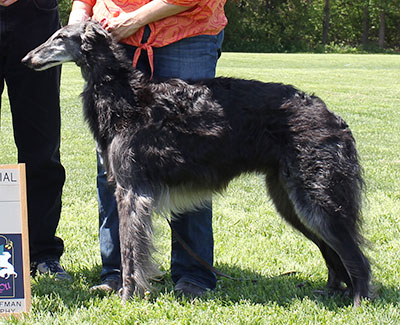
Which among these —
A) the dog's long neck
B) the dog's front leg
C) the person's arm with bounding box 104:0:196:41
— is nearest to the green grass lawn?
Answer: the dog's front leg

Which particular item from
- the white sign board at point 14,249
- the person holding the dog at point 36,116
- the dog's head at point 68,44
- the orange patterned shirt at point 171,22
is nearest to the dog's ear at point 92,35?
the dog's head at point 68,44

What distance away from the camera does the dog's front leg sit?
358 centimetres

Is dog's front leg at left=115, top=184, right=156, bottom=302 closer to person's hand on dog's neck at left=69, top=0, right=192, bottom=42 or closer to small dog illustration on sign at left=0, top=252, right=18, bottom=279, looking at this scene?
small dog illustration on sign at left=0, top=252, right=18, bottom=279

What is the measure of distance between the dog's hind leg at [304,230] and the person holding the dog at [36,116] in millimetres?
1628

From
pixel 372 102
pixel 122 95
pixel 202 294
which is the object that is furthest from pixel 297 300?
pixel 372 102

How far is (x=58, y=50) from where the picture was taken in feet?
11.7

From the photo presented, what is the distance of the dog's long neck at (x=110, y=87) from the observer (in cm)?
361

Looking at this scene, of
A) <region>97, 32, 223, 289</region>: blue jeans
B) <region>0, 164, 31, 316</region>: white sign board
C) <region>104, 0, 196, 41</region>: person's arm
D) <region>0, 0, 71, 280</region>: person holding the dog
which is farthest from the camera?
<region>0, 0, 71, 280</region>: person holding the dog

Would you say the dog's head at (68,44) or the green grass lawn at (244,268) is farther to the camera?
the dog's head at (68,44)

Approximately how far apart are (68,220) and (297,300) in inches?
109

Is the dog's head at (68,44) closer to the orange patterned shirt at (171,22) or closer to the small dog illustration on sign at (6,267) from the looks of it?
the orange patterned shirt at (171,22)

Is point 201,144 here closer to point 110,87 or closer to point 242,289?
point 110,87

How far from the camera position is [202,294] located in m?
3.85

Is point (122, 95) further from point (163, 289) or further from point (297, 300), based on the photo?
point (297, 300)
